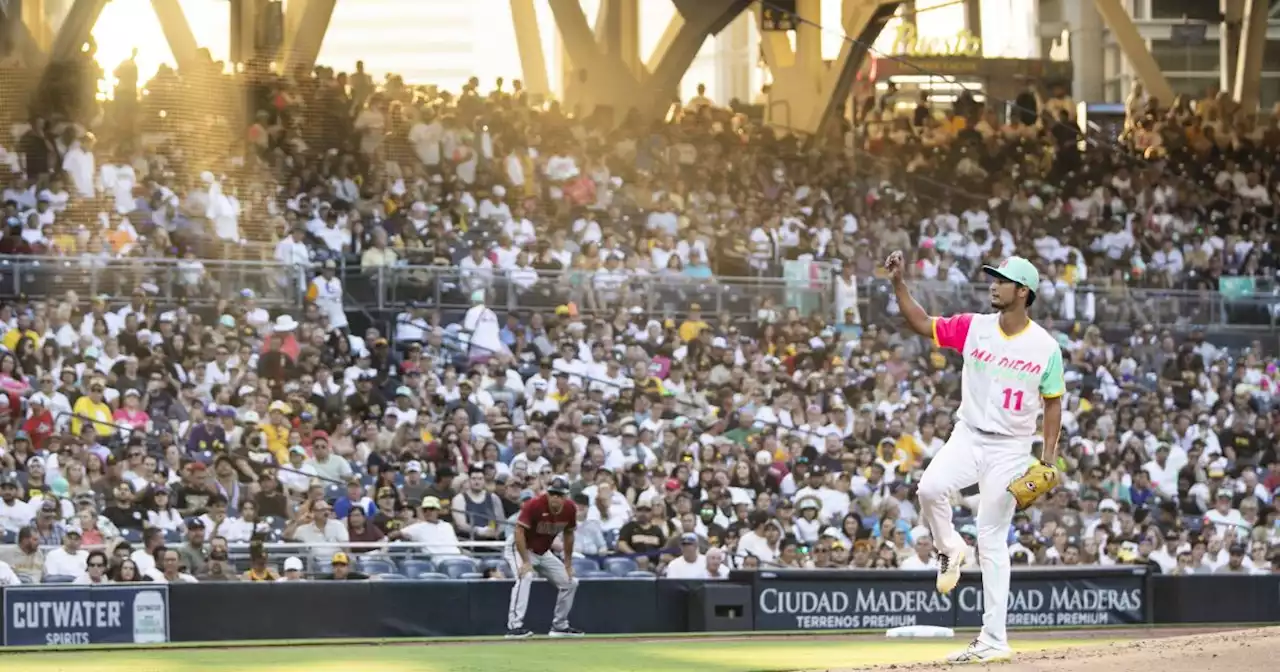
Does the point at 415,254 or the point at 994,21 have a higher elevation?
the point at 994,21

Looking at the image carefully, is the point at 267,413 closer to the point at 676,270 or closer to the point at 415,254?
the point at 415,254

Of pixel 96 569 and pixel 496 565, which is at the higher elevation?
pixel 96 569

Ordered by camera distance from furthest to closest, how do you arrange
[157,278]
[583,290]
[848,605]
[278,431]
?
1. [583,290]
2. [157,278]
3. [278,431]
4. [848,605]

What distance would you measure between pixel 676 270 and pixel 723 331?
118 centimetres

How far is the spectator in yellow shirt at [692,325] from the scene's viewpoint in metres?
24.4

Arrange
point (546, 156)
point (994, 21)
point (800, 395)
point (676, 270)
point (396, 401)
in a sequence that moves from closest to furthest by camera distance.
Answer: point (396, 401) → point (800, 395) → point (676, 270) → point (546, 156) → point (994, 21)

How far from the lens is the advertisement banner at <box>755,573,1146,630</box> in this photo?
1767 centimetres

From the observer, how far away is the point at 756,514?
65.2ft

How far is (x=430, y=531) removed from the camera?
18.2 metres

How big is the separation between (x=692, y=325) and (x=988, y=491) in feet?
46.2

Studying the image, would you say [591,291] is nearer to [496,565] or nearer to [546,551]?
[496,565]

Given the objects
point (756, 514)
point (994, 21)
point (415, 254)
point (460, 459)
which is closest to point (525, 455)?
point (460, 459)

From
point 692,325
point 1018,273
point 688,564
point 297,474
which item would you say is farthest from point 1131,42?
point 1018,273

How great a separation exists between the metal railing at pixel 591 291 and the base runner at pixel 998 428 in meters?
13.0
